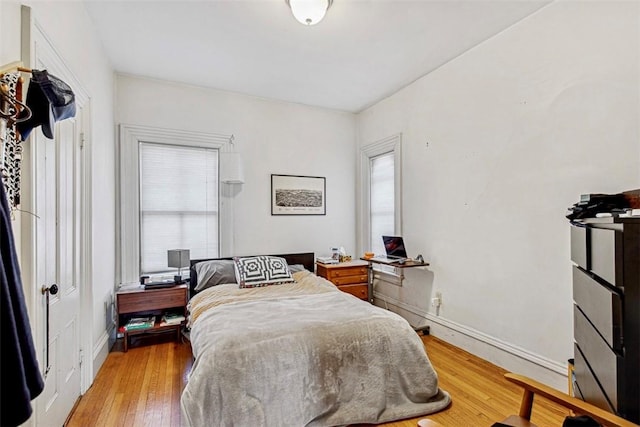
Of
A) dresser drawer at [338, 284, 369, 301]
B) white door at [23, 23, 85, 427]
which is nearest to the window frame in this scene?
white door at [23, 23, 85, 427]

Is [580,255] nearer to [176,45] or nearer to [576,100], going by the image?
[576,100]

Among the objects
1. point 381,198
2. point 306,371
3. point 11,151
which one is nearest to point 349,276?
point 381,198

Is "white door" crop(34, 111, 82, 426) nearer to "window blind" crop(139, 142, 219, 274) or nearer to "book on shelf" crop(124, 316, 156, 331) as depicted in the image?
"book on shelf" crop(124, 316, 156, 331)

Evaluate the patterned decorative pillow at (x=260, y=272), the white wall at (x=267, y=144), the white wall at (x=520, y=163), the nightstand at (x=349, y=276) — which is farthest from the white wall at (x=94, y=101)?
the white wall at (x=520, y=163)

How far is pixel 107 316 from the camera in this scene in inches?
122

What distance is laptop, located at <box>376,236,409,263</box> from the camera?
3.57 meters

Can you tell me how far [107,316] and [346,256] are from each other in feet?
9.29

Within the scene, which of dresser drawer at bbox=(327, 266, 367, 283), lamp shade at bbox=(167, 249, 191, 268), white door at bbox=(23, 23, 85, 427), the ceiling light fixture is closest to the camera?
→ white door at bbox=(23, 23, 85, 427)

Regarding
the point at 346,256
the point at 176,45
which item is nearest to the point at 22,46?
the point at 176,45

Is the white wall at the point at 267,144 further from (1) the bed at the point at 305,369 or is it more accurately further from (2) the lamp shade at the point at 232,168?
(1) the bed at the point at 305,369

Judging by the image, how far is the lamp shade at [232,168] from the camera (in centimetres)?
380

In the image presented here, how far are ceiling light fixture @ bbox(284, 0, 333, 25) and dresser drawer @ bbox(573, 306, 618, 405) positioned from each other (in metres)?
2.40

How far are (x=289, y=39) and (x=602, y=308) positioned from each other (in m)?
2.84

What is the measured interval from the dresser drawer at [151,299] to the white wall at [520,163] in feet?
8.68
